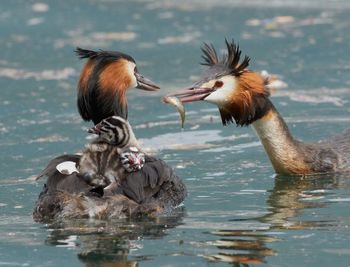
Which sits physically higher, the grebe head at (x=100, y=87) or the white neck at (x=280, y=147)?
the grebe head at (x=100, y=87)

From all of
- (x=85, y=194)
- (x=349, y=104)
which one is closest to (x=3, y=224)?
(x=85, y=194)

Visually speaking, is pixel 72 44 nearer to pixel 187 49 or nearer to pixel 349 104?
pixel 187 49

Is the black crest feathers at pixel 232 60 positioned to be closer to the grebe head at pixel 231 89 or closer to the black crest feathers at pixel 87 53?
the grebe head at pixel 231 89

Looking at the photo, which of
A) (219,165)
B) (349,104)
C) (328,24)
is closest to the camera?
(219,165)

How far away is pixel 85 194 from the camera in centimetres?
866

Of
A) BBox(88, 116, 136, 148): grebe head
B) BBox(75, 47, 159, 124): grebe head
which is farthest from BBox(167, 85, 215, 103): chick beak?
BBox(88, 116, 136, 148): grebe head

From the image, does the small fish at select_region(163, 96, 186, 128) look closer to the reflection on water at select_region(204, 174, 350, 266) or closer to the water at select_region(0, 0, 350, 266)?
the water at select_region(0, 0, 350, 266)

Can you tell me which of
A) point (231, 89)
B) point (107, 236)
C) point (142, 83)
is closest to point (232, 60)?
point (231, 89)

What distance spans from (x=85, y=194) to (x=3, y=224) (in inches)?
25.8

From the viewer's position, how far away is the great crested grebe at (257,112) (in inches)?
399

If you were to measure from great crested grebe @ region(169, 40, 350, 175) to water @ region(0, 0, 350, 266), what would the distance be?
0.19 meters

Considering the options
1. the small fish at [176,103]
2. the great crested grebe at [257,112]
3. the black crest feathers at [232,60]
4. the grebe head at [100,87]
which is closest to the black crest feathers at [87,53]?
the grebe head at [100,87]

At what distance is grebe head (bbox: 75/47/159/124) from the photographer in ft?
31.4

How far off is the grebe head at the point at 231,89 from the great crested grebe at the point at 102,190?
0.55 meters
